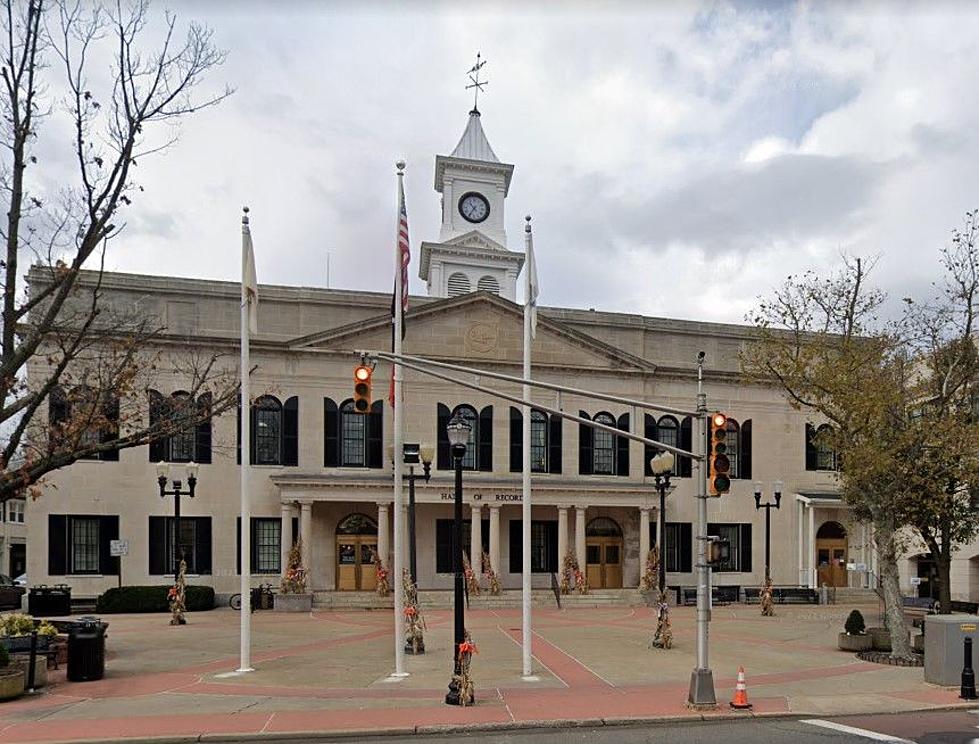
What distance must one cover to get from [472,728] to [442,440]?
81.1 ft

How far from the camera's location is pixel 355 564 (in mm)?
36625

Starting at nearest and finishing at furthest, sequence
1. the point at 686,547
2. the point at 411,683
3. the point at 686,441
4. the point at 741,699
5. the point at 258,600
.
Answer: the point at 741,699 < the point at 411,683 < the point at 258,600 < the point at 686,547 < the point at 686,441

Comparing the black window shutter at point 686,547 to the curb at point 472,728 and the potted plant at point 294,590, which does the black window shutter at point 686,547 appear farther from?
the curb at point 472,728

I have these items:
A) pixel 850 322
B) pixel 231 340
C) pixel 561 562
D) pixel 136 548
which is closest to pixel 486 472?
pixel 561 562

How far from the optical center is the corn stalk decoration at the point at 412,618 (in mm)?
20342

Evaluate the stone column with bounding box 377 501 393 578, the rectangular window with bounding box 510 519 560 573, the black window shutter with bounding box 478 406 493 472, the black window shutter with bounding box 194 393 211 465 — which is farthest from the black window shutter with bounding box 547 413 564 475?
the black window shutter with bounding box 194 393 211 465

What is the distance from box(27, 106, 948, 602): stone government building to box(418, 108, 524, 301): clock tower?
12.2m

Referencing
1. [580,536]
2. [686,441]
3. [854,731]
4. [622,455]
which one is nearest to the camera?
[854,731]

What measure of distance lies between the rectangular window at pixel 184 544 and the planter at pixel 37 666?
17633mm

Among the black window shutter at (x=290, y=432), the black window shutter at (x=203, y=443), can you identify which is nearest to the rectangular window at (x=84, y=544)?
the black window shutter at (x=203, y=443)

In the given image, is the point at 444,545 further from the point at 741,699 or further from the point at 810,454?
the point at 741,699

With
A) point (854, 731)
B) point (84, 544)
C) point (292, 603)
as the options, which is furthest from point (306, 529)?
point (854, 731)

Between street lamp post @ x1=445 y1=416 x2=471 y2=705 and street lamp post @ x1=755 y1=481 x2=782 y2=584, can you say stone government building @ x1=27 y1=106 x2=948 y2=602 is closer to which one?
street lamp post @ x1=755 y1=481 x2=782 y2=584

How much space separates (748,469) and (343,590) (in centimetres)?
2050
